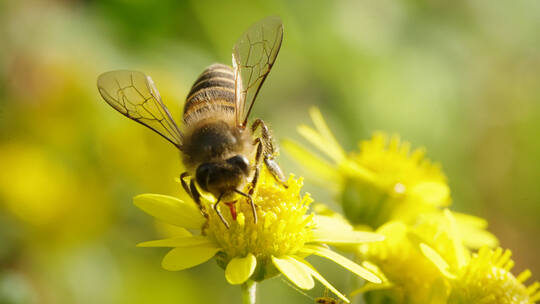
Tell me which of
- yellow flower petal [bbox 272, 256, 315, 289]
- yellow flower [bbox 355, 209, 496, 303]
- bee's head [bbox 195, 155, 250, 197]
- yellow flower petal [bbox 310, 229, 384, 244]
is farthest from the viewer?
yellow flower [bbox 355, 209, 496, 303]

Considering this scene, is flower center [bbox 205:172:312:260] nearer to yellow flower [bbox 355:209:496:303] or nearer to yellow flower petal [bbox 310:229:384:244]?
yellow flower petal [bbox 310:229:384:244]

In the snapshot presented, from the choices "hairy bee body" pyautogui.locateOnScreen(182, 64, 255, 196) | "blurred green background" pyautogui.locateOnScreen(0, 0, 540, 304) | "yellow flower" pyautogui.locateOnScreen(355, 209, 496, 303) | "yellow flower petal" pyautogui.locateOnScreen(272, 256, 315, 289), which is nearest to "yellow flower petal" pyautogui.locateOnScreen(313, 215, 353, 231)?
"yellow flower" pyautogui.locateOnScreen(355, 209, 496, 303)

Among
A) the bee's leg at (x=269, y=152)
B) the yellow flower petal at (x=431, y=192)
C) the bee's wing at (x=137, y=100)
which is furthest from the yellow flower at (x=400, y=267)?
the bee's wing at (x=137, y=100)

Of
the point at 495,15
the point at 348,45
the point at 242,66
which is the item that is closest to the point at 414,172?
the point at 242,66

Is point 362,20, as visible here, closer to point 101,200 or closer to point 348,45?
point 348,45

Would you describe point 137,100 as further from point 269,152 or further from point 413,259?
point 413,259

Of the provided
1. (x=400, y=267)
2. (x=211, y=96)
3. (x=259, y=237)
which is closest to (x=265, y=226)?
(x=259, y=237)

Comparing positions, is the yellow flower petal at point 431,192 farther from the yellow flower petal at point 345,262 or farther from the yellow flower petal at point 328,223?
the yellow flower petal at point 345,262
